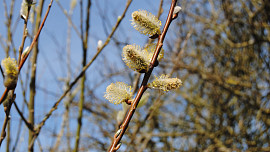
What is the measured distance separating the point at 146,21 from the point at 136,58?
92 millimetres

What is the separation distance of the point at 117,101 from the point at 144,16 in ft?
0.67

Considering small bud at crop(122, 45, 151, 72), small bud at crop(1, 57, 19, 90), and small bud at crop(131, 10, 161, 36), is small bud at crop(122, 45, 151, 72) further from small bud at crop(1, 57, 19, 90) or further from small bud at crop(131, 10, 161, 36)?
small bud at crop(1, 57, 19, 90)

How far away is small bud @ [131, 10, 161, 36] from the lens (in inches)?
Answer: 24.0

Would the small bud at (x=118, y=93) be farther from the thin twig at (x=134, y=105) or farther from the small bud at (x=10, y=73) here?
the small bud at (x=10, y=73)

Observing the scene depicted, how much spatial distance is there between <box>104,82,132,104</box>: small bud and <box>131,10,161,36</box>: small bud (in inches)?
5.4

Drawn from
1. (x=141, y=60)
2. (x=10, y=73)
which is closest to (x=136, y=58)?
(x=141, y=60)

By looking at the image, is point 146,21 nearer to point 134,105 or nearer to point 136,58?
point 136,58

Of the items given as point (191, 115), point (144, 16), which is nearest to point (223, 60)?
point (191, 115)

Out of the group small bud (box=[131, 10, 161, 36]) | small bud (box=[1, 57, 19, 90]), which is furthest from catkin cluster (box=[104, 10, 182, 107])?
small bud (box=[1, 57, 19, 90])

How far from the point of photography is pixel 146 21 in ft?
2.00

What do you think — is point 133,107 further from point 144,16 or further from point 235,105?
point 235,105

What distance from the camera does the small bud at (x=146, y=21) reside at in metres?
0.61

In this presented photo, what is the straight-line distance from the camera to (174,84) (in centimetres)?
59

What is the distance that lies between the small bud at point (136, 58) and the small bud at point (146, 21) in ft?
0.20
